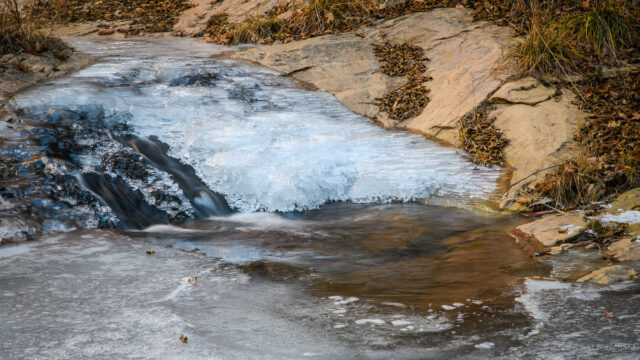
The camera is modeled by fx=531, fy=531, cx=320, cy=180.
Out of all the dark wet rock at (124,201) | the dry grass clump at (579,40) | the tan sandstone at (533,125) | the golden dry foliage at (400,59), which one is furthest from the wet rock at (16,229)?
the dry grass clump at (579,40)

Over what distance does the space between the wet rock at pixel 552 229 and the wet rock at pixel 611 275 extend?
73 cm

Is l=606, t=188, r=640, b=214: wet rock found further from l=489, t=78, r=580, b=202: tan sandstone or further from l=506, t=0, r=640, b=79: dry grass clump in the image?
l=506, t=0, r=640, b=79: dry grass clump

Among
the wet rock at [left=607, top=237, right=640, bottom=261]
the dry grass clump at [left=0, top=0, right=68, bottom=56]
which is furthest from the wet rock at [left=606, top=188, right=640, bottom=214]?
the dry grass clump at [left=0, top=0, right=68, bottom=56]

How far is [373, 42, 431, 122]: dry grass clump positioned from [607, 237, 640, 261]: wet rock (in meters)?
3.40

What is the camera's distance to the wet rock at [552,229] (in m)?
4.14

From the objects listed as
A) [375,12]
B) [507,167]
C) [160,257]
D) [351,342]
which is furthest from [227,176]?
[375,12]

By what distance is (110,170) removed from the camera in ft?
17.2

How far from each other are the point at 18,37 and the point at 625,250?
742 cm

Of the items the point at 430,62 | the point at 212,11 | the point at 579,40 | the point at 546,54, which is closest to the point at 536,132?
the point at 546,54

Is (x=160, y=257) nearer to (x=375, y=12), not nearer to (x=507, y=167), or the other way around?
(x=507, y=167)

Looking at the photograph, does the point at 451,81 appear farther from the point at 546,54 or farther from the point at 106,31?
the point at 106,31

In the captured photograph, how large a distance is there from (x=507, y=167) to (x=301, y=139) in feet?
7.59

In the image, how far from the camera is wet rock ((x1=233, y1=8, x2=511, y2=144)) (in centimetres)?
657

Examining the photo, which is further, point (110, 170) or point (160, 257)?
point (110, 170)
